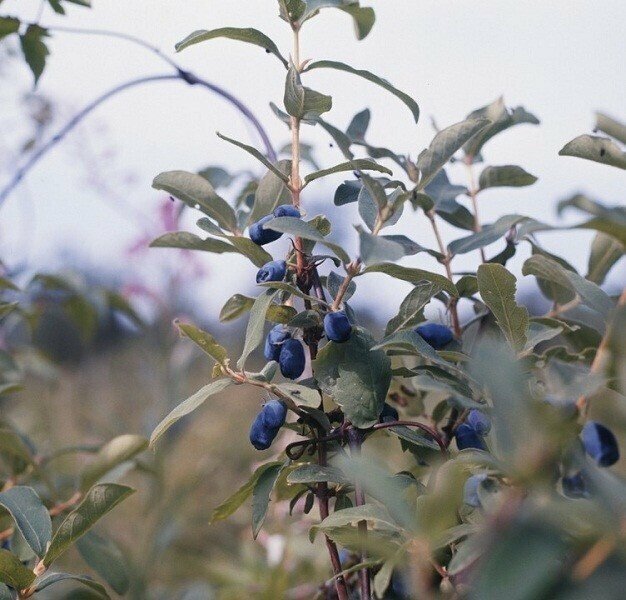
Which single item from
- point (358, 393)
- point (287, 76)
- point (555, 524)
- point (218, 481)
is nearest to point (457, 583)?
point (358, 393)

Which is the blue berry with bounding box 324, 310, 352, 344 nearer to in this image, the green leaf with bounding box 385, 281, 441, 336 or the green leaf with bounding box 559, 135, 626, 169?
the green leaf with bounding box 385, 281, 441, 336

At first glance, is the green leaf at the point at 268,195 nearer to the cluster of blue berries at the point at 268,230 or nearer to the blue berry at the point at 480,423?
the cluster of blue berries at the point at 268,230

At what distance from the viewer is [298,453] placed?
2.02 ft

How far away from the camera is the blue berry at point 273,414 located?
22.4 inches

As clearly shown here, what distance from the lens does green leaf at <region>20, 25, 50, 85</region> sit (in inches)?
37.1

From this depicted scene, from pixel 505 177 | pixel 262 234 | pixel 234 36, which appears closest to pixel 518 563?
pixel 262 234

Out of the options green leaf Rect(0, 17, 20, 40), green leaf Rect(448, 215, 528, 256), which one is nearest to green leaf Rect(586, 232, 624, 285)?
green leaf Rect(448, 215, 528, 256)

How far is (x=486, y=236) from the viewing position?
0.70 m

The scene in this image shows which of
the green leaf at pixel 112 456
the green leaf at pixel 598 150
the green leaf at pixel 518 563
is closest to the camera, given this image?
the green leaf at pixel 518 563

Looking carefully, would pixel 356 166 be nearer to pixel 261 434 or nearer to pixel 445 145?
pixel 445 145

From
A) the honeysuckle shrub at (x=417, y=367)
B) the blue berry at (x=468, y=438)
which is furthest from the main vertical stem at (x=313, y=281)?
the blue berry at (x=468, y=438)

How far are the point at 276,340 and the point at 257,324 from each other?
0.06 meters

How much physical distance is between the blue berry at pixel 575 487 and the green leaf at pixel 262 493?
24cm

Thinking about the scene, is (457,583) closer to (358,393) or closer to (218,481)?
(358,393)
